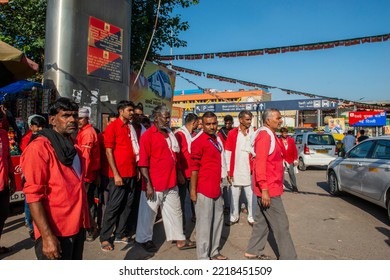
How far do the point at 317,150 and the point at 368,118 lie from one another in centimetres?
946

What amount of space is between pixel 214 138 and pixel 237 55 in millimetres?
8856

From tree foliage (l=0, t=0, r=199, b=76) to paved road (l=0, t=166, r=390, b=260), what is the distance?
5.28m

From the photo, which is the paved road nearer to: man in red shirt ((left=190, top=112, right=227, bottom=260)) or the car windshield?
man in red shirt ((left=190, top=112, right=227, bottom=260))

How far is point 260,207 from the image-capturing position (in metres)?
3.68

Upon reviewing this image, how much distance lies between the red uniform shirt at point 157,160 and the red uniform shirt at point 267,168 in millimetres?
1140

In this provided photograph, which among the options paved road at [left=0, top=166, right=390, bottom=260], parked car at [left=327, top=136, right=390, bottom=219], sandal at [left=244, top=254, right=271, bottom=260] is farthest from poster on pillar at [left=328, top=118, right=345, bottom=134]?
sandal at [left=244, top=254, right=271, bottom=260]

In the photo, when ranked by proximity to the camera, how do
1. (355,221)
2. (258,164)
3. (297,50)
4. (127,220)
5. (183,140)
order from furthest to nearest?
(297,50) < (355,221) < (183,140) < (127,220) < (258,164)

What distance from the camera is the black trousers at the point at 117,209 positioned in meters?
4.06

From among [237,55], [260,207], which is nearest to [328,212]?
[260,207]

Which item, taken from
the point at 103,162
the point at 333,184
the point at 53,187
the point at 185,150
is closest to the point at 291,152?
the point at 333,184

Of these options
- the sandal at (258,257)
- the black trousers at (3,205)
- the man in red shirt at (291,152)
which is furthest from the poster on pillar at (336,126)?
the black trousers at (3,205)

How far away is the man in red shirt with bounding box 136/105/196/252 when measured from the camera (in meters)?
3.93

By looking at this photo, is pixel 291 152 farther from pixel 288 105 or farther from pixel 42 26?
pixel 288 105
